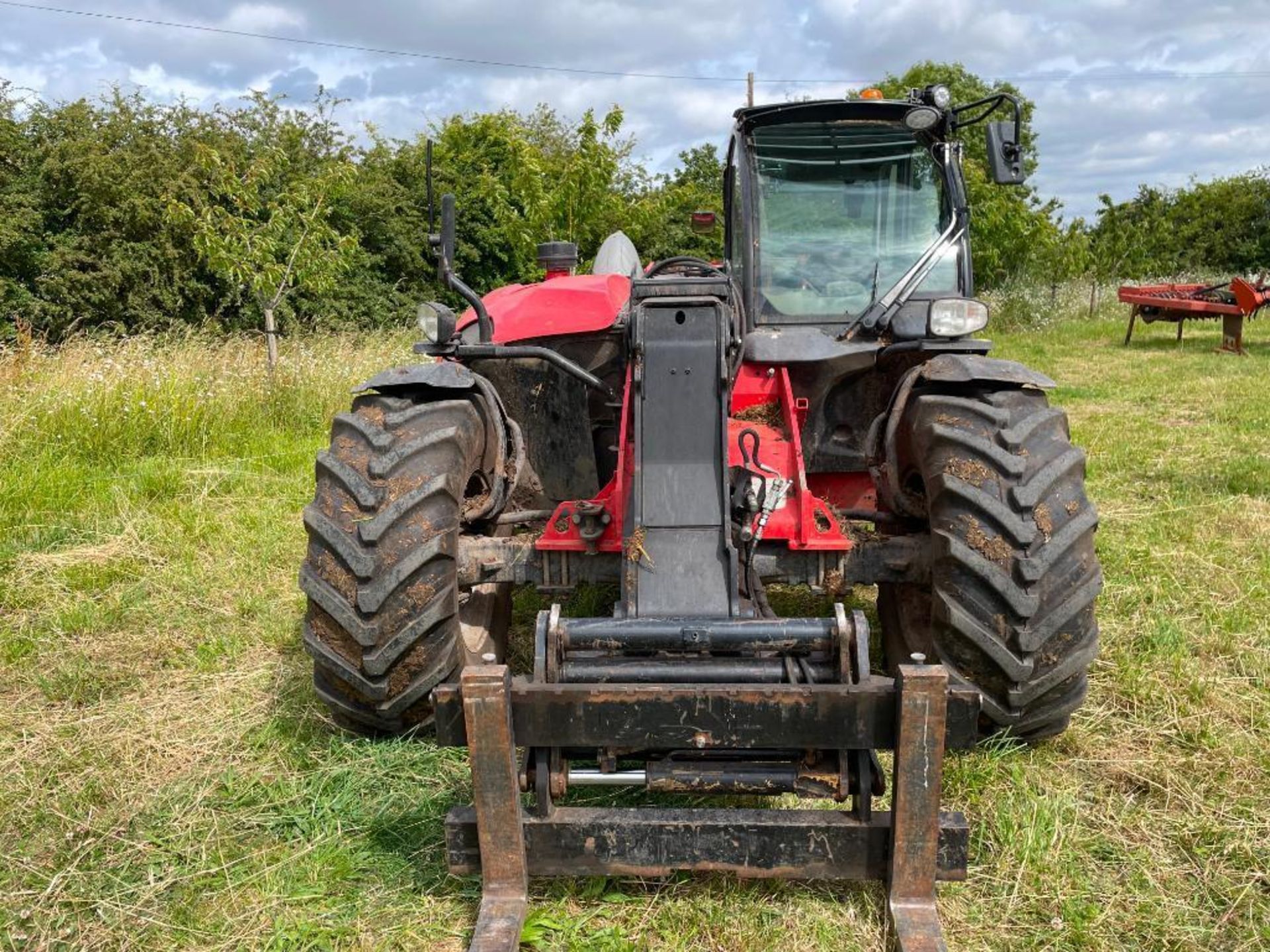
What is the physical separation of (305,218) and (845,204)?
7.50 meters

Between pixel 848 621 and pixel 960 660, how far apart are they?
691mm

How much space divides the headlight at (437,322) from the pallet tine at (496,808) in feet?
6.11

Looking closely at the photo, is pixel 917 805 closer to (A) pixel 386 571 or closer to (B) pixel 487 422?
(A) pixel 386 571

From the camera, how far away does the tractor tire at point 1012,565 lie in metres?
2.97

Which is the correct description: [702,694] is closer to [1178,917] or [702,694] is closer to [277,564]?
[1178,917]

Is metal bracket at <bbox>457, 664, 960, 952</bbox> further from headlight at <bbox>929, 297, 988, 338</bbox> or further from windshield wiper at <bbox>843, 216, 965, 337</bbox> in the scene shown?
windshield wiper at <bbox>843, 216, 965, 337</bbox>

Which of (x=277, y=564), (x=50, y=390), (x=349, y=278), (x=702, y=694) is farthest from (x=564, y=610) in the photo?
(x=349, y=278)

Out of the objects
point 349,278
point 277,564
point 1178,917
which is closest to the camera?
point 1178,917

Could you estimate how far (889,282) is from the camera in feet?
15.1

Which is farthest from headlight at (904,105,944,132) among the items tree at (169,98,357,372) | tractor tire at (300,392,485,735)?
tree at (169,98,357,372)

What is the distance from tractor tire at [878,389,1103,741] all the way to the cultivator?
50.9 feet

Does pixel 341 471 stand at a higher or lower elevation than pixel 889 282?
lower

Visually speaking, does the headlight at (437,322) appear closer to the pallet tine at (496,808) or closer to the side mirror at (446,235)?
the side mirror at (446,235)

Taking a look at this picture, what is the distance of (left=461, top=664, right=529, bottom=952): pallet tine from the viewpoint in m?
2.43
